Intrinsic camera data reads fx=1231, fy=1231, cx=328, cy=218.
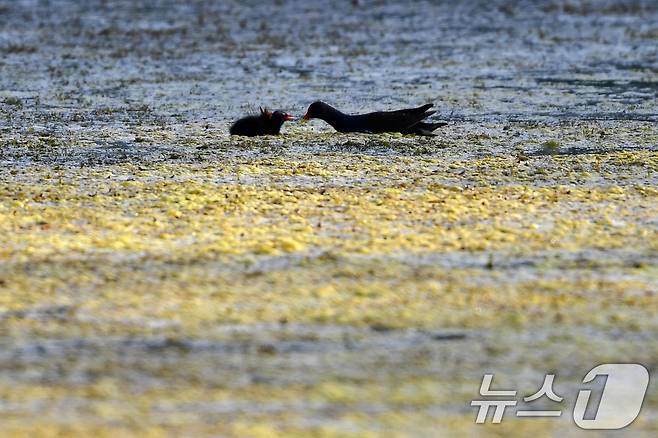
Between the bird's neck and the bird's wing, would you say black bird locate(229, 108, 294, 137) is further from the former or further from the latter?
the bird's wing

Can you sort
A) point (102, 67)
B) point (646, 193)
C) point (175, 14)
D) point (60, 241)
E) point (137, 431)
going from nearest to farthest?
1. point (137, 431)
2. point (60, 241)
3. point (646, 193)
4. point (102, 67)
5. point (175, 14)

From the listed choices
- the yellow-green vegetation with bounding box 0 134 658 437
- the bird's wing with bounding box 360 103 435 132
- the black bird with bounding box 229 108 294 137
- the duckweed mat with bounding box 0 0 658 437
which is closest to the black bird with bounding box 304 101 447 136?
the bird's wing with bounding box 360 103 435 132

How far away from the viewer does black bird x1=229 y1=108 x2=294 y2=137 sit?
9.80 meters

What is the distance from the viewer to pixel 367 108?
11.9 m

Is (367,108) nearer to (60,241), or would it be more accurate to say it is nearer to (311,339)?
(60,241)

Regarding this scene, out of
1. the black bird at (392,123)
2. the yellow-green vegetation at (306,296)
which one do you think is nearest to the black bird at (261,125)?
the black bird at (392,123)

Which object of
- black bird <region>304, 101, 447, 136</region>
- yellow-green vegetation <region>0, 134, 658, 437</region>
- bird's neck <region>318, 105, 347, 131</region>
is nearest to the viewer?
yellow-green vegetation <region>0, 134, 658, 437</region>

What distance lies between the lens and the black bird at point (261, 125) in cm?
980

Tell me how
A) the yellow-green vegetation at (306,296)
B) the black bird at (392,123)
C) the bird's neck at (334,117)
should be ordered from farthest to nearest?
the bird's neck at (334,117) → the black bird at (392,123) → the yellow-green vegetation at (306,296)

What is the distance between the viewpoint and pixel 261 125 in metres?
9.84

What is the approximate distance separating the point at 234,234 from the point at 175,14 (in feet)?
Result: 53.5

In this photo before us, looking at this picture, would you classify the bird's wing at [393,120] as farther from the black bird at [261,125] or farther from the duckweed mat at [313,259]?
the black bird at [261,125]

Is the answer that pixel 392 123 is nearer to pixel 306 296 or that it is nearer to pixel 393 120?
pixel 393 120

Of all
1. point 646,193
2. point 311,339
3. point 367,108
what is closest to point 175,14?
point 367,108
